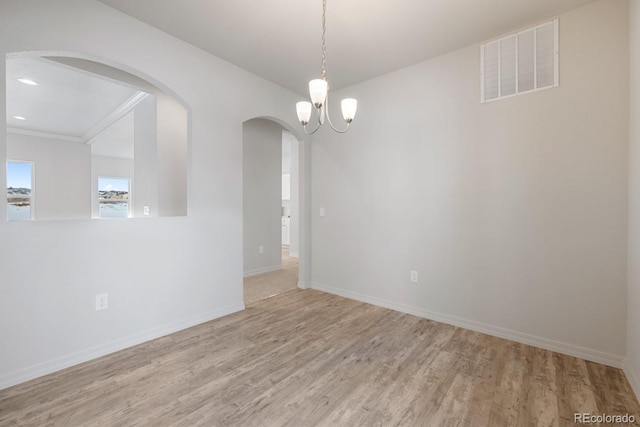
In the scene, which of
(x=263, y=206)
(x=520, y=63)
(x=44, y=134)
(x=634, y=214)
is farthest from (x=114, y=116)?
(x=634, y=214)

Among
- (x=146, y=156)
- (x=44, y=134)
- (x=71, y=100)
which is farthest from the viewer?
(x=44, y=134)

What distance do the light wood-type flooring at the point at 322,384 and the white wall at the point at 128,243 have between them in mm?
212

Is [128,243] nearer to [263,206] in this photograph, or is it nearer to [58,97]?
[263,206]

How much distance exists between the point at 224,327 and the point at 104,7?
291 centimetres

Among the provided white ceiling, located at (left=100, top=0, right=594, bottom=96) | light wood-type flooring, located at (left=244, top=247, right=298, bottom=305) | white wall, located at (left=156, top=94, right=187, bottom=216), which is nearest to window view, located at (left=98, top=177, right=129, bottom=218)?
white wall, located at (left=156, top=94, right=187, bottom=216)

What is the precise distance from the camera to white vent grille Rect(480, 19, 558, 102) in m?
2.27

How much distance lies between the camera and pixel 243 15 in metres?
2.26

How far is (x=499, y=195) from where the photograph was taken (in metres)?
2.53

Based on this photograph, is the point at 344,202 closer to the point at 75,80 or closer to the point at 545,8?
the point at 545,8

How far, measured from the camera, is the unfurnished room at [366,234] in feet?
5.86

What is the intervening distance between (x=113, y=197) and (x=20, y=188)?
7.99 feet

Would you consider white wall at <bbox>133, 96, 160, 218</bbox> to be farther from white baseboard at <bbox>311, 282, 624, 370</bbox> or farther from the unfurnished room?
white baseboard at <bbox>311, 282, 624, 370</bbox>

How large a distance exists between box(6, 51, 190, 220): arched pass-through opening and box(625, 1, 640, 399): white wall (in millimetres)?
3557

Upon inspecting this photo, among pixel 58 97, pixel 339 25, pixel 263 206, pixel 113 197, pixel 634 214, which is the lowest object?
pixel 634 214
